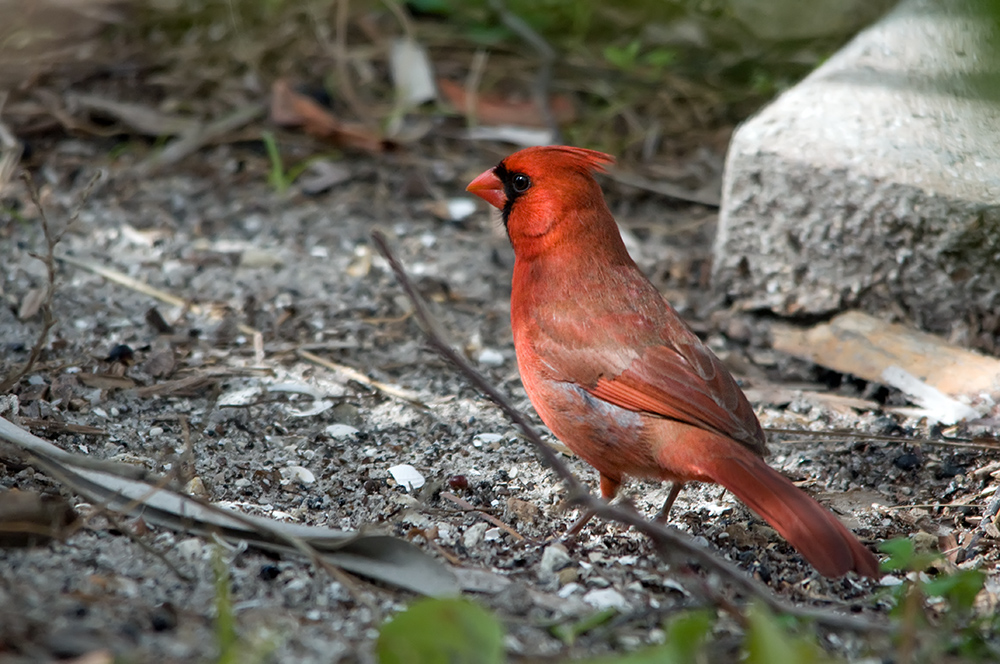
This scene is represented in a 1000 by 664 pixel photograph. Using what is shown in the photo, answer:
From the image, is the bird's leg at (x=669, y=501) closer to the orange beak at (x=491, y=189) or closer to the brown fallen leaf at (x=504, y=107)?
the orange beak at (x=491, y=189)

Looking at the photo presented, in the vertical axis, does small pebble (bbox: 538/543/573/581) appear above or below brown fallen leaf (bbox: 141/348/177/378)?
above

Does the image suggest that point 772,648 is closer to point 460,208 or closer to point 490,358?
point 490,358

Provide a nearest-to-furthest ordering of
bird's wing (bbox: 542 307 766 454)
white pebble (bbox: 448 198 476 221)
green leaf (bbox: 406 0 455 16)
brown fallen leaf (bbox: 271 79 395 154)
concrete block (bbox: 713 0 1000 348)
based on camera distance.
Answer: bird's wing (bbox: 542 307 766 454) → concrete block (bbox: 713 0 1000 348) → white pebble (bbox: 448 198 476 221) → brown fallen leaf (bbox: 271 79 395 154) → green leaf (bbox: 406 0 455 16)

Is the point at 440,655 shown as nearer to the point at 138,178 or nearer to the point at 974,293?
the point at 974,293

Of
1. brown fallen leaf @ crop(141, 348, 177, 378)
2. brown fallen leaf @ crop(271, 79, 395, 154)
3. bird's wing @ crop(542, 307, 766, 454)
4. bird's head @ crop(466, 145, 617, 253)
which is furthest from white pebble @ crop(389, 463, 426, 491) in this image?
brown fallen leaf @ crop(271, 79, 395, 154)

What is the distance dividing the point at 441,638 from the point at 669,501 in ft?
4.72

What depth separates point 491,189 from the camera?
152 inches

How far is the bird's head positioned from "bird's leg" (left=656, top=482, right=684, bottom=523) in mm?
879

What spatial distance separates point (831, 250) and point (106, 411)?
2745mm

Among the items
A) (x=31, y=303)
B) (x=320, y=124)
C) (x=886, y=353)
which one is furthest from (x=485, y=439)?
(x=320, y=124)

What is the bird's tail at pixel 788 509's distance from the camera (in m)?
2.74

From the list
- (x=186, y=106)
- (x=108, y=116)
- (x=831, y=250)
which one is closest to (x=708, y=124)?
(x=831, y=250)

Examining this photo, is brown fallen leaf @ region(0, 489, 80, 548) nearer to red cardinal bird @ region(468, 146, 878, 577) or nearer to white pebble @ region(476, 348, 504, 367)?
red cardinal bird @ region(468, 146, 878, 577)

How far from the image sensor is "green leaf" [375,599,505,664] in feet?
6.85
